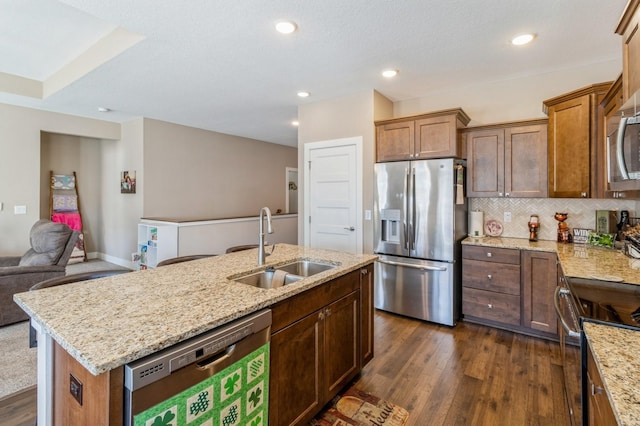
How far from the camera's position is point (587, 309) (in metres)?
1.43

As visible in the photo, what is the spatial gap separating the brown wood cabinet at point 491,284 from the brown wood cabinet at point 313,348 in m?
1.70

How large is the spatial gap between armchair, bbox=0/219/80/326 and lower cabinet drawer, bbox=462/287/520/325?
4510 millimetres

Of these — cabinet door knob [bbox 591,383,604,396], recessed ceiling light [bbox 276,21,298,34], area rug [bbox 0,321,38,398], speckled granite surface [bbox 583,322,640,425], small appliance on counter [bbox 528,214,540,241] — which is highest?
recessed ceiling light [bbox 276,21,298,34]

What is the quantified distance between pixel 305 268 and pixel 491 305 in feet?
6.93

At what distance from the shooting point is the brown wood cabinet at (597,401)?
0.90 meters

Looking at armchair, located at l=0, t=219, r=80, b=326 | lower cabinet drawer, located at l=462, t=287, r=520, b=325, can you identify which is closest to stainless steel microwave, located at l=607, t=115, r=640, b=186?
lower cabinet drawer, located at l=462, t=287, r=520, b=325

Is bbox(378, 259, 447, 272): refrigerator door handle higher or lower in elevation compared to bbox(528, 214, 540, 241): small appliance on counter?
lower

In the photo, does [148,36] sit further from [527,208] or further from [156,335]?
[527,208]

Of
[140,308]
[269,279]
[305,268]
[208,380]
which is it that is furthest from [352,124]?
[208,380]

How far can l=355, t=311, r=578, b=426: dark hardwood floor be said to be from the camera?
2006 mm

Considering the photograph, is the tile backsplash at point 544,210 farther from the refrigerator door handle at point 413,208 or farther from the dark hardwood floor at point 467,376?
the dark hardwood floor at point 467,376

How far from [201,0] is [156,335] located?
2166 mm

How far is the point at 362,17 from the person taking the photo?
2.32m

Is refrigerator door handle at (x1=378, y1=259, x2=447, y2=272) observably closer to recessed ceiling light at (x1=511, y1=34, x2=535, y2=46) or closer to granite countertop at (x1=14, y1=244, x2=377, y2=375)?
granite countertop at (x1=14, y1=244, x2=377, y2=375)
